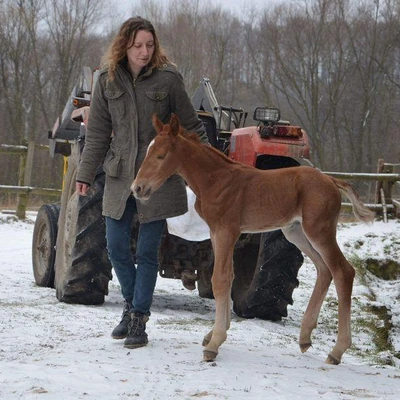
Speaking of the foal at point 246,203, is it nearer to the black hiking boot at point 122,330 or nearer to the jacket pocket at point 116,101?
the jacket pocket at point 116,101

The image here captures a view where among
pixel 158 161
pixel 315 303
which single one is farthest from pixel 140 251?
pixel 315 303

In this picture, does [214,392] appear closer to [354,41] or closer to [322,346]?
[322,346]

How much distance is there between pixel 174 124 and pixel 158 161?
0.23 meters

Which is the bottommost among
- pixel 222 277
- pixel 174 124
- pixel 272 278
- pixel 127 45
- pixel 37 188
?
pixel 37 188

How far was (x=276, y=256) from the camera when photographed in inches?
244

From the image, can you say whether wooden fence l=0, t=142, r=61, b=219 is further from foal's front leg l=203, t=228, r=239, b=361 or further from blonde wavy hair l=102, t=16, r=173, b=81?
foal's front leg l=203, t=228, r=239, b=361

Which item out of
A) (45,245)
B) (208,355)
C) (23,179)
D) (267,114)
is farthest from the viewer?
(23,179)

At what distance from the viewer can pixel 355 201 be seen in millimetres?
4641

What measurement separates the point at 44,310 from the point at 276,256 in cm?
190

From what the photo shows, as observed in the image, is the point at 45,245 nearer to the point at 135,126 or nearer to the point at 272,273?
the point at 272,273

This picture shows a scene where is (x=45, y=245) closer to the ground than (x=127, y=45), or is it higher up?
closer to the ground

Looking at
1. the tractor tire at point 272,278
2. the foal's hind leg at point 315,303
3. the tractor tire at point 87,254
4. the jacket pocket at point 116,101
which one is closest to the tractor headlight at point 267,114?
the tractor tire at point 272,278

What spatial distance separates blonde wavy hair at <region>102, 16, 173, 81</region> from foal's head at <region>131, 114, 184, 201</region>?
462 millimetres

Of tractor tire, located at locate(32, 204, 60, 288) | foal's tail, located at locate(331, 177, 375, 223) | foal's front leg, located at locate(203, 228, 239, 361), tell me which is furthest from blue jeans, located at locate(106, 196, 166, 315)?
tractor tire, located at locate(32, 204, 60, 288)
